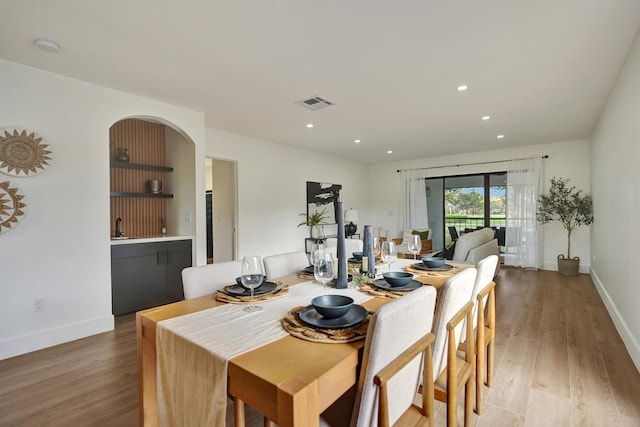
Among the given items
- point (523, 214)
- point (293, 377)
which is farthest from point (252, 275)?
point (523, 214)

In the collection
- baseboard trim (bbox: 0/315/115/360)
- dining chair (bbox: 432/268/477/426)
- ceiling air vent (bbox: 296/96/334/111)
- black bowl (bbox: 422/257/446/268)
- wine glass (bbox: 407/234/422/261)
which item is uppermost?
ceiling air vent (bbox: 296/96/334/111)

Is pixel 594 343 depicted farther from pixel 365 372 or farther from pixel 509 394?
pixel 365 372

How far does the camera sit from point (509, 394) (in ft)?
6.39

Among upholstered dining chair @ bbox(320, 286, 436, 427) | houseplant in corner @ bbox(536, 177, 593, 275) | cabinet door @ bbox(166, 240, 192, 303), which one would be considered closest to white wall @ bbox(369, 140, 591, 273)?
houseplant in corner @ bbox(536, 177, 593, 275)

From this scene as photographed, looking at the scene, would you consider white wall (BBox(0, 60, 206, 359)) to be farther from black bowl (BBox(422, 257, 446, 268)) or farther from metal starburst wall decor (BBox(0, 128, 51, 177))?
black bowl (BBox(422, 257, 446, 268))

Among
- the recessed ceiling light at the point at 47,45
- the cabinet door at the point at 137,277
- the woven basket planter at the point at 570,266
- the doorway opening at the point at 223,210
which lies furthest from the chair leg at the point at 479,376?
the woven basket planter at the point at 570,266

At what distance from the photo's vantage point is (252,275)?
1.41 metres

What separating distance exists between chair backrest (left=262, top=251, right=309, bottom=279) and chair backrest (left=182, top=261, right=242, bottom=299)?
281 millimetres

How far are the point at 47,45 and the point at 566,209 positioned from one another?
23.6 feet

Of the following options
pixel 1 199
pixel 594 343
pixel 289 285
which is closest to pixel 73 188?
pixel 1 199

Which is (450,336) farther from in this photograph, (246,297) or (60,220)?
(60,220)

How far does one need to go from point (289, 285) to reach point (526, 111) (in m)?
3.86

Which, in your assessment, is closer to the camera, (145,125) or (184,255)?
(184,255)

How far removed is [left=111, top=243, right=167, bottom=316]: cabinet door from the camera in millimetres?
3320
